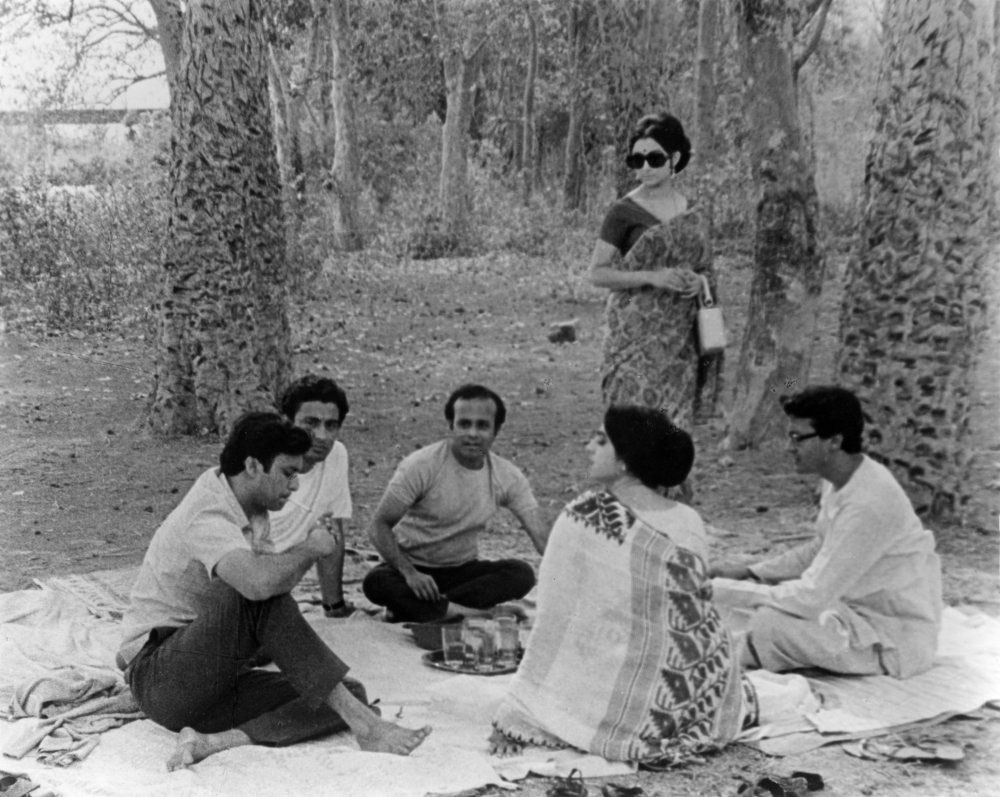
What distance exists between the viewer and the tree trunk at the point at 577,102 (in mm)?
10930

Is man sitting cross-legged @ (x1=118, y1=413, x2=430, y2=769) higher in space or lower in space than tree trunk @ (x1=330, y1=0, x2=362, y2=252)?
lower

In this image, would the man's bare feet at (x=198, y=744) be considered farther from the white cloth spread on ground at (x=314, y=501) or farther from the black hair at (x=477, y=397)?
the black hair at (x=477, y=397)

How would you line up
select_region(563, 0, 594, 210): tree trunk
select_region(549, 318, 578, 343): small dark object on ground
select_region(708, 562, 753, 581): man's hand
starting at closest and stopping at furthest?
select_region(708, 562, 753, 581): man's hand < select_region(549, 318, 578, 343): small dark object on ground < select_region(563, 0, 594, 210): tree trunk

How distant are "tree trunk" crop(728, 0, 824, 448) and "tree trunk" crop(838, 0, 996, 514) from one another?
1126 mm

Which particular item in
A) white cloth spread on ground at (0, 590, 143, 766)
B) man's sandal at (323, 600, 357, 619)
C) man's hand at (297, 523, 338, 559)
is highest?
man's hand at (297, 523, 338, 559)

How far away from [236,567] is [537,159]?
15.5 metres

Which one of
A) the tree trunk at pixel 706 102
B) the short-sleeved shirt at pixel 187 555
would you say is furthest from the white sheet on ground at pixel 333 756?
the tree trunk at pixel 706 102

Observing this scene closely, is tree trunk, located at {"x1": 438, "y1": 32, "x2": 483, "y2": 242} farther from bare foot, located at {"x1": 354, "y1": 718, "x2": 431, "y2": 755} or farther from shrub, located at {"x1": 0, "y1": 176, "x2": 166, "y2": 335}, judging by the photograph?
bare foot, located at {"x1": 354, "y1": 718, "x2": 431, "y2": 755}

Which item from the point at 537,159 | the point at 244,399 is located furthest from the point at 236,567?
the point at 537,159

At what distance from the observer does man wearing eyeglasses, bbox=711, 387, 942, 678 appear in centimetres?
376

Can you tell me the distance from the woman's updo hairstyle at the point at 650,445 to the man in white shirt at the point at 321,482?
1365mm

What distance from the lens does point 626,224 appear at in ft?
14.9

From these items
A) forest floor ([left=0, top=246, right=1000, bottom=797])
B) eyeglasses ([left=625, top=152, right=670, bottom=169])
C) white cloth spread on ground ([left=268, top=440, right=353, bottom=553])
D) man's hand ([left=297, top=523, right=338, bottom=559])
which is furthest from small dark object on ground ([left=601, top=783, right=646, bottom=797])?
eyeglasses ([left=625, top=152, right=670, bottom=169])

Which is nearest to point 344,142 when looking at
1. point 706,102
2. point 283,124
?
point 283,124
